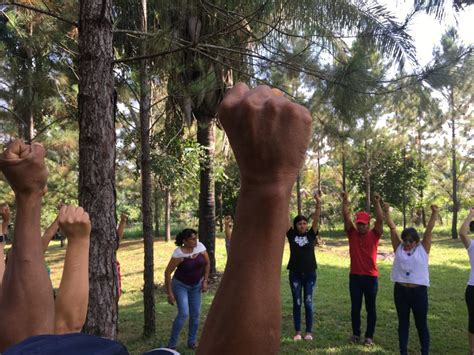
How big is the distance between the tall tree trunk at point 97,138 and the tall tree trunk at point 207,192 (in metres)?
6.02

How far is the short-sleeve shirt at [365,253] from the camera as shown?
499cm

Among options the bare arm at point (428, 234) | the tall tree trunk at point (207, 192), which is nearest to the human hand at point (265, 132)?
the bare arm at point (428, 234)

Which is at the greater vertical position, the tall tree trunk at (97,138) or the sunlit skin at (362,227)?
the tall tree trunk at (97,138)

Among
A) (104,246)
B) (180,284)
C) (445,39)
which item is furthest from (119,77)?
(445,39)

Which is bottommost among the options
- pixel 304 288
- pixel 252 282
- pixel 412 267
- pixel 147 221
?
pixel 304 288

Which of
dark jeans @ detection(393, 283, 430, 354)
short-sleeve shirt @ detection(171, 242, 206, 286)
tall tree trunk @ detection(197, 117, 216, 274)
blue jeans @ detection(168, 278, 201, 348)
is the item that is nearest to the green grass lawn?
blue jeans @ detection(168, 278, 201, 348)

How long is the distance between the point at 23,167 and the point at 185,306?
3.91 metres

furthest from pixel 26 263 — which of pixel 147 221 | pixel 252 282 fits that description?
pixel 147 221

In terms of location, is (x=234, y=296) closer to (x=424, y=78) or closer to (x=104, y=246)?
(x=104, y=246)

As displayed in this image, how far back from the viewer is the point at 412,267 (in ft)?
14.3

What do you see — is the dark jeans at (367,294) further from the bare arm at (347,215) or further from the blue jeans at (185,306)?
the blue jeans at (185,306)

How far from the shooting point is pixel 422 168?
23.0 meters

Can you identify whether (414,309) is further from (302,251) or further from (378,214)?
(302,251)

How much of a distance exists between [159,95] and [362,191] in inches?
635
